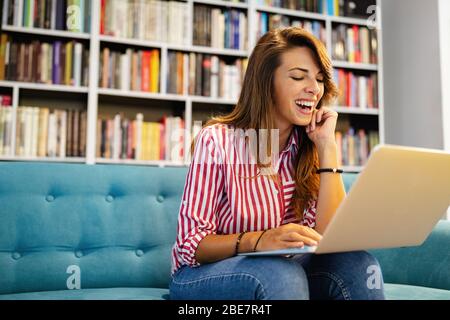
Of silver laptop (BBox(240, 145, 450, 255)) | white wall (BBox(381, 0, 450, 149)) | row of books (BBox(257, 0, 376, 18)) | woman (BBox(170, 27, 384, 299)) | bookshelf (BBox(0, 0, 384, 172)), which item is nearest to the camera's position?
silver laptop (BBox(240, 145, 450, 255))

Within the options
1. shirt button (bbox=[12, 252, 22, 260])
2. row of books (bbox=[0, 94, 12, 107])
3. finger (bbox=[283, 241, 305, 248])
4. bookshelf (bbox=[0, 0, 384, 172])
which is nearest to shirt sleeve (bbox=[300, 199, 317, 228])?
finger (bbox=[283, 241, 305, 248])

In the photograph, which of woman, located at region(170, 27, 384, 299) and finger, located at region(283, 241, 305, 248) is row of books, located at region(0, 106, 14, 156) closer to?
woman, located at region(170, 27, 384, 299)

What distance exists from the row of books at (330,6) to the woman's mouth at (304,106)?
63.6 inches

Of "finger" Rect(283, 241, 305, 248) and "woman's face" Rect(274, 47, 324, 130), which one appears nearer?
"finger" Rect(283, 241, 305, 248)

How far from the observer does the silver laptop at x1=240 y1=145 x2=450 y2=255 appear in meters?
0.74

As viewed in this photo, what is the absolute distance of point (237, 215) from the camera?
1027 millimetres

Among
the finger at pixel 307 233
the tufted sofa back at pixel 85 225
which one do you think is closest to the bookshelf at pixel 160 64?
the tufted sofa back at pixel 85 225

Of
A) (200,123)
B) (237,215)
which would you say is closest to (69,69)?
(200,123)

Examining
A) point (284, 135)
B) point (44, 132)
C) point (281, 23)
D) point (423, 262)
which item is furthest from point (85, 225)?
point (281, 23)

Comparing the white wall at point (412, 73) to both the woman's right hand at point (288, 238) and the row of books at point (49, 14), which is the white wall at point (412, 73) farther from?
the woman's right hand at point (288, 238)

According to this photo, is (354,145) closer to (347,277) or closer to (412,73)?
(412,73)

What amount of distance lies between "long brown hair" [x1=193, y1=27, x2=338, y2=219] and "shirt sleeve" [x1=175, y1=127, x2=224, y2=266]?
127 mm

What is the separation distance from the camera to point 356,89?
2.80 m
